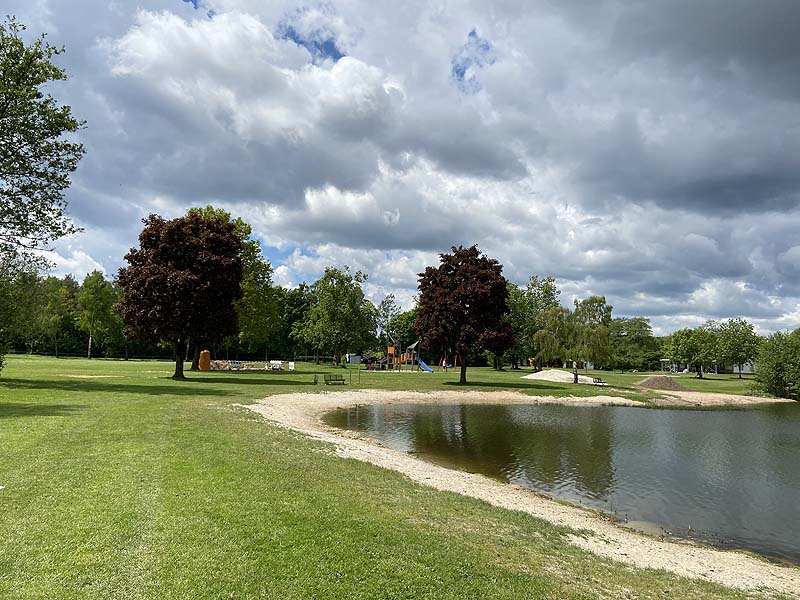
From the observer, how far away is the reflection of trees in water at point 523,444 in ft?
57.8

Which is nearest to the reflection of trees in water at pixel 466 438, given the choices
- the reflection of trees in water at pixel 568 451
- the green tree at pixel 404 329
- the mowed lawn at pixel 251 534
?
the reflection of trees in water at pixel 568 451

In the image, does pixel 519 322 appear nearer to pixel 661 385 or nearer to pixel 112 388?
pixel 661 385

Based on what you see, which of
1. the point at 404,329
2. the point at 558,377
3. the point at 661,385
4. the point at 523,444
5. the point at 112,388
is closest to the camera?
the point at 523,444

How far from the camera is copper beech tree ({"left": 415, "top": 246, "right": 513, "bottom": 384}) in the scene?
45125 mm

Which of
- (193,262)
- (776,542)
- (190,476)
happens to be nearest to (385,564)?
(190,476)

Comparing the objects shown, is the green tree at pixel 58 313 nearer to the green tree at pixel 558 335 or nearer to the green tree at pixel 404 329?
the green tree at pixel 404 329

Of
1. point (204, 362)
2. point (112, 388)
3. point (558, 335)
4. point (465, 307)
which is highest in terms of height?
point (465, 307)

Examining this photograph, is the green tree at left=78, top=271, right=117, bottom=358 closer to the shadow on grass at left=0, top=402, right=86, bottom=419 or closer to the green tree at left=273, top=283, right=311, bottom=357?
the green tree at left=273, top=283, right=311, bottom=357

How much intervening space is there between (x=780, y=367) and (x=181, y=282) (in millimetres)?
58180

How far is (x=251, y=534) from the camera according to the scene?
7773 millimetres

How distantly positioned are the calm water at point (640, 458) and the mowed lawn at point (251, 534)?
514 cm

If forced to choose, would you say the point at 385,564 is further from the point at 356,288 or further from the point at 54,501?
the point at 356,288

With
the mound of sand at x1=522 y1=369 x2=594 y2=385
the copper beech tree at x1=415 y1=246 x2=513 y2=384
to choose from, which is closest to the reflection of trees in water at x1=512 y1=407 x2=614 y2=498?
the copper beech tree at x1=415 y1=246 x2=513 y2=384

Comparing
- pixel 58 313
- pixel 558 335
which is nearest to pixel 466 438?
pixel 558 335
